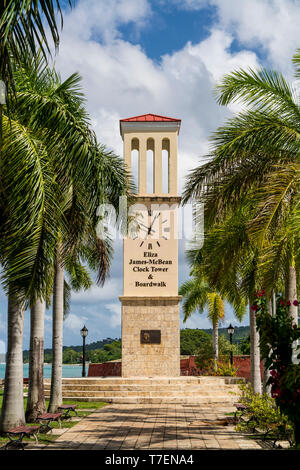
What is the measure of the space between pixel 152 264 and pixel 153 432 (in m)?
14.6

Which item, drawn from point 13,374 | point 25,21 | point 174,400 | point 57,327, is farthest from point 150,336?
point 25,21

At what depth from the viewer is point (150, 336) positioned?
2691 centimetres

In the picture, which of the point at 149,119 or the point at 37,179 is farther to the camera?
the point at 149,119

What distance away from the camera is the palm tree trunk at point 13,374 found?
12.4 metres

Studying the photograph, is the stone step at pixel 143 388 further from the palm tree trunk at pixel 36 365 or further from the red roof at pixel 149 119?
the red roof at pixel 149 119

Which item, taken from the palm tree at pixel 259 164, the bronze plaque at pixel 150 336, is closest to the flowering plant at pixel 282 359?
the palm tree at pixel 259 164

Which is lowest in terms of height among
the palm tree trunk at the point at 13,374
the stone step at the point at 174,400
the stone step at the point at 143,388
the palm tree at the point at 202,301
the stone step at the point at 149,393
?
the stone step at the point at 174,400

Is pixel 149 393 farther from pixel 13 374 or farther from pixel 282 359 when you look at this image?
pixel 282 359

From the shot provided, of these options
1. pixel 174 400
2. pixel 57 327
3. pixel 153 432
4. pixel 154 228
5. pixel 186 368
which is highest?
pixel 154 228
